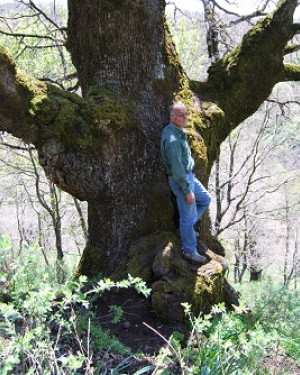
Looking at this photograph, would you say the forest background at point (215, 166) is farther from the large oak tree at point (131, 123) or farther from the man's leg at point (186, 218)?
the man's leg at point (186, 218)

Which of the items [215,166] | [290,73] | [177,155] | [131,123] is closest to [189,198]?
[177,155]

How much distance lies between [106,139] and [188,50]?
388 inches

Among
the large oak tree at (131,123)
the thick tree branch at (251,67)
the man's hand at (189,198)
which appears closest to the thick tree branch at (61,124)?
the large oak tree at (131,123)

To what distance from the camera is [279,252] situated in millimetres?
29078

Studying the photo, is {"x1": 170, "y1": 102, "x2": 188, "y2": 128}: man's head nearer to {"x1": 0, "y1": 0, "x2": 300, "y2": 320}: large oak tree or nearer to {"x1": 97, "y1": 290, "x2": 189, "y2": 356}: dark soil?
{"x1": 0, "y1": 0, "x2": 300, "y2": 320}: large oak tree

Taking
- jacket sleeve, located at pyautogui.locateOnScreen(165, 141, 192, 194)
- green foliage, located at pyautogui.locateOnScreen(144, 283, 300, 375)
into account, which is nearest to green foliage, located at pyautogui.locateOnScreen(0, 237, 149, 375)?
green foliage, located at pyautogui.locateOnScreen(144, 283, 300, 375)

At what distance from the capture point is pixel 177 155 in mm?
5184

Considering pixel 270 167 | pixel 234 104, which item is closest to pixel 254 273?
pixel 270 167

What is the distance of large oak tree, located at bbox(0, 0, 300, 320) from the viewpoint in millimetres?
5301

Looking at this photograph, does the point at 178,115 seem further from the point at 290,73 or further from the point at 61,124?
the point at 290,73

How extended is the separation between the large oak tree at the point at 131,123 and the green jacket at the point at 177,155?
590 mm

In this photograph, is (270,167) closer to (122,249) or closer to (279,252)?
(279,252)

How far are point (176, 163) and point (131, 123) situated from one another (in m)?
0.99

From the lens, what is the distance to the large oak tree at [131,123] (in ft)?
17.4
